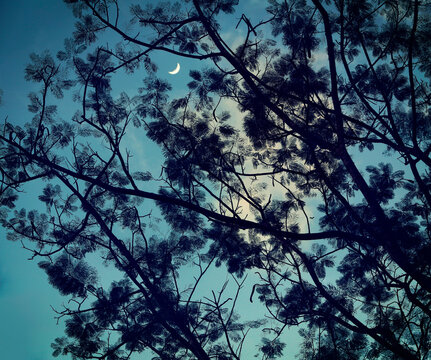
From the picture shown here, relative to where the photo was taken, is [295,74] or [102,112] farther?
[102,112]

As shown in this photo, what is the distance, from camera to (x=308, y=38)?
3.82 metres

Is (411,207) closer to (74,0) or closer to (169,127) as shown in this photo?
(169,127)

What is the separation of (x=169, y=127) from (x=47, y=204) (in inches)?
106

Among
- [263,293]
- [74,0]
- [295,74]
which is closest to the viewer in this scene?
[74,0]

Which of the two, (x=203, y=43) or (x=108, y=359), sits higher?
(x=203, y=43)

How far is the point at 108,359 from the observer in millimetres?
4309

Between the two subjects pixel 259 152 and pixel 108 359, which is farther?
pixel 259 152

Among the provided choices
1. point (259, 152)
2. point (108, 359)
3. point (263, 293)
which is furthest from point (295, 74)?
point (108, 359)

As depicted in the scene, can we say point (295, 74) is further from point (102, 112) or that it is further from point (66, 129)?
point (66, 129)

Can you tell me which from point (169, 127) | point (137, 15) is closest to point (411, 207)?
point (169, 127)

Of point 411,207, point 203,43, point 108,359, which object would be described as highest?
point 203,43

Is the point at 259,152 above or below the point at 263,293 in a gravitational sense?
above

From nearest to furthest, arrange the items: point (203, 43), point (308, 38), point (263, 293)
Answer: point (308, 38)
point (203, 43)
point (263, 293)

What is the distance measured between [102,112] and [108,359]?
13.2 feet
